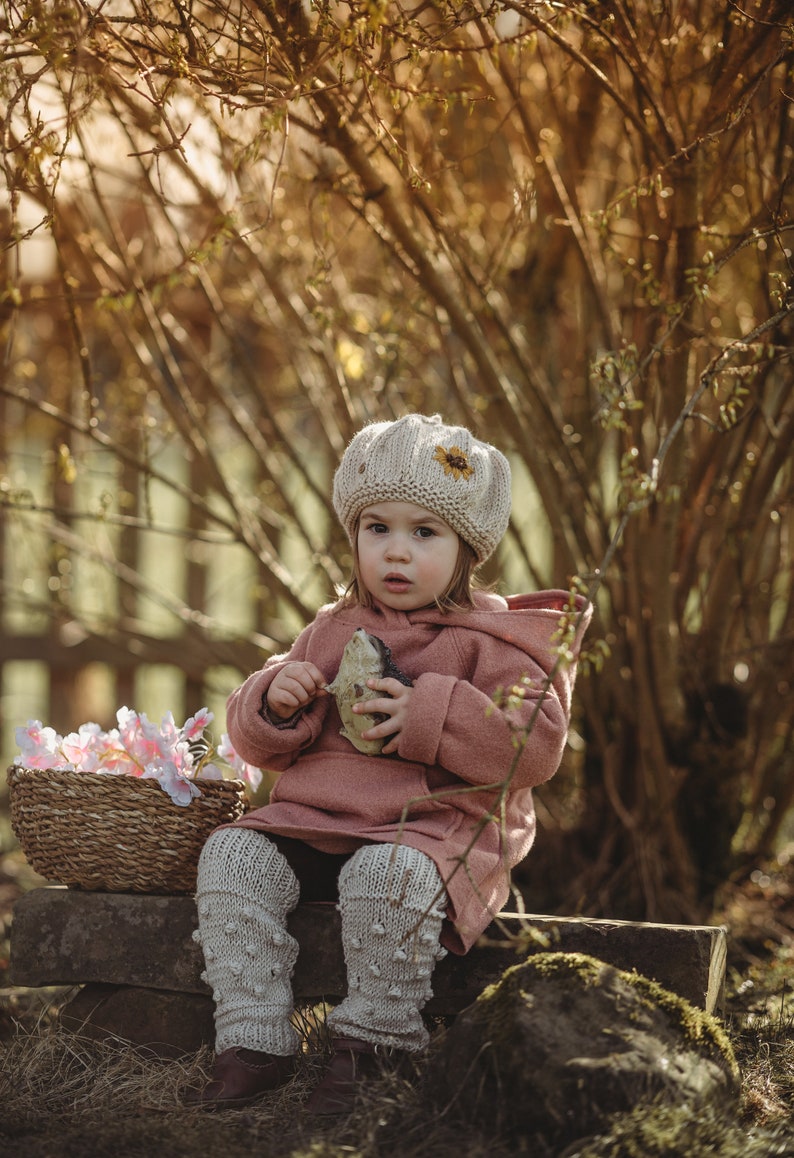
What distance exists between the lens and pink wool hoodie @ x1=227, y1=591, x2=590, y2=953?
2.10 metres

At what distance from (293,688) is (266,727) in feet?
0.30

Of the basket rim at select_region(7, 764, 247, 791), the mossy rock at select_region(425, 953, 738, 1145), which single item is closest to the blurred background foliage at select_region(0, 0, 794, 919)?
the mossy rock at select_region(425, 953, 738, 1145)

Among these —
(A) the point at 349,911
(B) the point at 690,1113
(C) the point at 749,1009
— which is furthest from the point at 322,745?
(C) the point at 749,1009

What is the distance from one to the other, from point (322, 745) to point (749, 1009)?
1148 millimetres

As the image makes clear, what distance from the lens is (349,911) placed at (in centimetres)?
206

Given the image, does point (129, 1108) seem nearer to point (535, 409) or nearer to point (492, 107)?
point (535, 409)

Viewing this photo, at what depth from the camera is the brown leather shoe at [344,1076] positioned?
194cm

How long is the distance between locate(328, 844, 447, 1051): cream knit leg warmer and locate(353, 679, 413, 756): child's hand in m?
0.20

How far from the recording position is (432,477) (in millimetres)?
2189

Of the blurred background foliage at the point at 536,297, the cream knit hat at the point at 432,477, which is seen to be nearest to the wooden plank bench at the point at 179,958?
the blurred background foliage at the point at 536,297

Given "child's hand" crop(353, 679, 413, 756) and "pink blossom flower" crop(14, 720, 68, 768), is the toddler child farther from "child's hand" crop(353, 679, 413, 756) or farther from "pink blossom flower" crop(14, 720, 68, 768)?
"pink blossom flower" crop(14, 720, 68, 768)

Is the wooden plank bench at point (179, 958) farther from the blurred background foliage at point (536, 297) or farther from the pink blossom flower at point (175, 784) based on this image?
the blurred background foliage at point (536, 297)

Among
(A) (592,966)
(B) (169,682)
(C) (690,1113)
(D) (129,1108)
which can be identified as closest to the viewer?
(C) (690,1113)

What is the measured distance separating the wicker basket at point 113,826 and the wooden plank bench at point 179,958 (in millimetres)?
47
